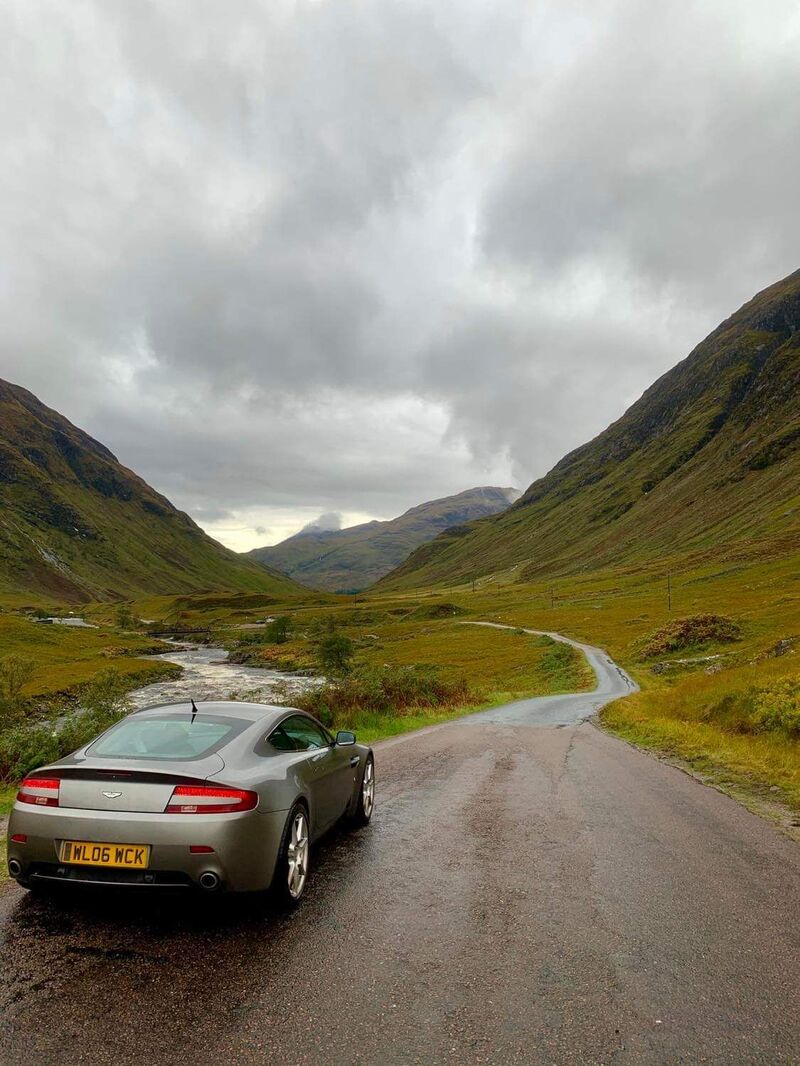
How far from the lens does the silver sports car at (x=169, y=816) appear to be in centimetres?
524

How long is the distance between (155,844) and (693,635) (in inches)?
2476

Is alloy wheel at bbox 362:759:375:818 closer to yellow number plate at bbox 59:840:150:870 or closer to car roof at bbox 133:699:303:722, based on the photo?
car roof at bbox 133:699:303:722

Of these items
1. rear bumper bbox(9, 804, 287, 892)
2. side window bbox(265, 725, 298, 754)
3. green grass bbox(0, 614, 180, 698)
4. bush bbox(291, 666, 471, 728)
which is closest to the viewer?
rear bumper bbox(9, 804, 287, 892)

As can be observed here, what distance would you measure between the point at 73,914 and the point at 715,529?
169 m

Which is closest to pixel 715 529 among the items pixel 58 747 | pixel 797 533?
pixel 797 533

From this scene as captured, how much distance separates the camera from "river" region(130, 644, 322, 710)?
50.6 meters

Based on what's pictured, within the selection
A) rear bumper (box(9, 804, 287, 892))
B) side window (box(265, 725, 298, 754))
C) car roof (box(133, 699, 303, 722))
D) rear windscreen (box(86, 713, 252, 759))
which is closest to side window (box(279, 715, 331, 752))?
side window (box(265, 725, 298, 754))

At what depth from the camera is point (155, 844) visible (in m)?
5.24

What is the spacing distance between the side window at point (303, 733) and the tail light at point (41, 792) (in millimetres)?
2367

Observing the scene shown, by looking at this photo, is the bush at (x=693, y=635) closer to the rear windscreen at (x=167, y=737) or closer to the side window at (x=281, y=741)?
the side window at (x=281, y=741)

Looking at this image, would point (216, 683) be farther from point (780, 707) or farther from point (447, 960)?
point (447, 960)

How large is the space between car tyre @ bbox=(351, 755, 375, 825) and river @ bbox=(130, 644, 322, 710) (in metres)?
29.0

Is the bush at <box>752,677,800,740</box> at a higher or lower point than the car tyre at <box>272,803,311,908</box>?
lower

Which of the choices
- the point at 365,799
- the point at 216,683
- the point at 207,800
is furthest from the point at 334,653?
the point at 207,800
